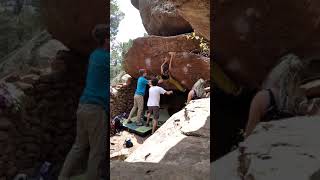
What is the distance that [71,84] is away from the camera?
363 centimetres

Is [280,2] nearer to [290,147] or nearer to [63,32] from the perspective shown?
[290,147]

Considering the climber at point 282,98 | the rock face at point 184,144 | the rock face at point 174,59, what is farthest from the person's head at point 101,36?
the rock face at point 174,59

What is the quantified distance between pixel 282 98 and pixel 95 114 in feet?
5.14

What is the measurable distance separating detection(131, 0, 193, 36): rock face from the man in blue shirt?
9.43 meters

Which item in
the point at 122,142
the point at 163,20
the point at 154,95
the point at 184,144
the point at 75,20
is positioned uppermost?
the point at 163,20

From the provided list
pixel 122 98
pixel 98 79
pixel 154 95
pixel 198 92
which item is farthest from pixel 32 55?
pixel 122 98

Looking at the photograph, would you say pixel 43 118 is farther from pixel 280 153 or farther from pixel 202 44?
pixel 202 44

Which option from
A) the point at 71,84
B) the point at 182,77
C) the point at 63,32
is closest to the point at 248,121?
the point at 71,84

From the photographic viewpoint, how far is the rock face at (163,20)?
42.3 ft

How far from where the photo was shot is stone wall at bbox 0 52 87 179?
3615mm

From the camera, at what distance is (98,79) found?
3.56 metres

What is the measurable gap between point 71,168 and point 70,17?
1.32 meters

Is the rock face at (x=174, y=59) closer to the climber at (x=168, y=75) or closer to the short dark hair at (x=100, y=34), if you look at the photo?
the climber at (x=168, y=75)

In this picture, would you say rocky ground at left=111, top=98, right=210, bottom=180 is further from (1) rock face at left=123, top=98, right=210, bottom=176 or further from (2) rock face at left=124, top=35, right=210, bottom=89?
(2) rock face at left=124, top=35, right=210, bottom=89
